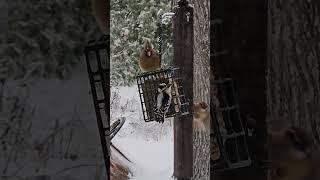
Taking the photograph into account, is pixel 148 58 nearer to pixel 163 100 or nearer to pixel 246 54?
pixel 163 100

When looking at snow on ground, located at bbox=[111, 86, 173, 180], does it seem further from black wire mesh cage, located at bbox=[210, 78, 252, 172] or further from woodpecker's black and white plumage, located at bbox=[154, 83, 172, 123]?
black wire mesh cage, located at bbox=[210, 78, 252, 172]

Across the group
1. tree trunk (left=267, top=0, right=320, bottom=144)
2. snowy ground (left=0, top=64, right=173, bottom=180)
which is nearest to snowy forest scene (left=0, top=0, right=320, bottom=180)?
tree trunk (left=267, top=0, right=320, bottom=144)

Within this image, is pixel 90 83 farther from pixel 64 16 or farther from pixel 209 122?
pixel 209 122

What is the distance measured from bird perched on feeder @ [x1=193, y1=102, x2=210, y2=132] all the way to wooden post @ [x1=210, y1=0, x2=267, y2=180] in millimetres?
114

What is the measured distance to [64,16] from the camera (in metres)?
1.28

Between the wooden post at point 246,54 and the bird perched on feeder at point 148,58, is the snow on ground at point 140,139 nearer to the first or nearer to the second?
the bird perched on feeder at point 148,58

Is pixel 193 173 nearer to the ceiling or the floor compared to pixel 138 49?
nearer to the floor

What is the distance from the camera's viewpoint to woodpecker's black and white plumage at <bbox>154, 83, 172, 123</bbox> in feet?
5.26

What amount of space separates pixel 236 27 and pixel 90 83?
0.54m

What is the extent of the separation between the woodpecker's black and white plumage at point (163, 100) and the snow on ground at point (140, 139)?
0.10 feet

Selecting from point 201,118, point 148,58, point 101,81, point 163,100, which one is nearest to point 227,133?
point 201,118

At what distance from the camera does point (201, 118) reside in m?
1.64

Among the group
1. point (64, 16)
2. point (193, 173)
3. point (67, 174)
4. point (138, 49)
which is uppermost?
point (64, 16)

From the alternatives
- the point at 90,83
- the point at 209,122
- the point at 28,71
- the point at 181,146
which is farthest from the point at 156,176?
the point at 28,71
